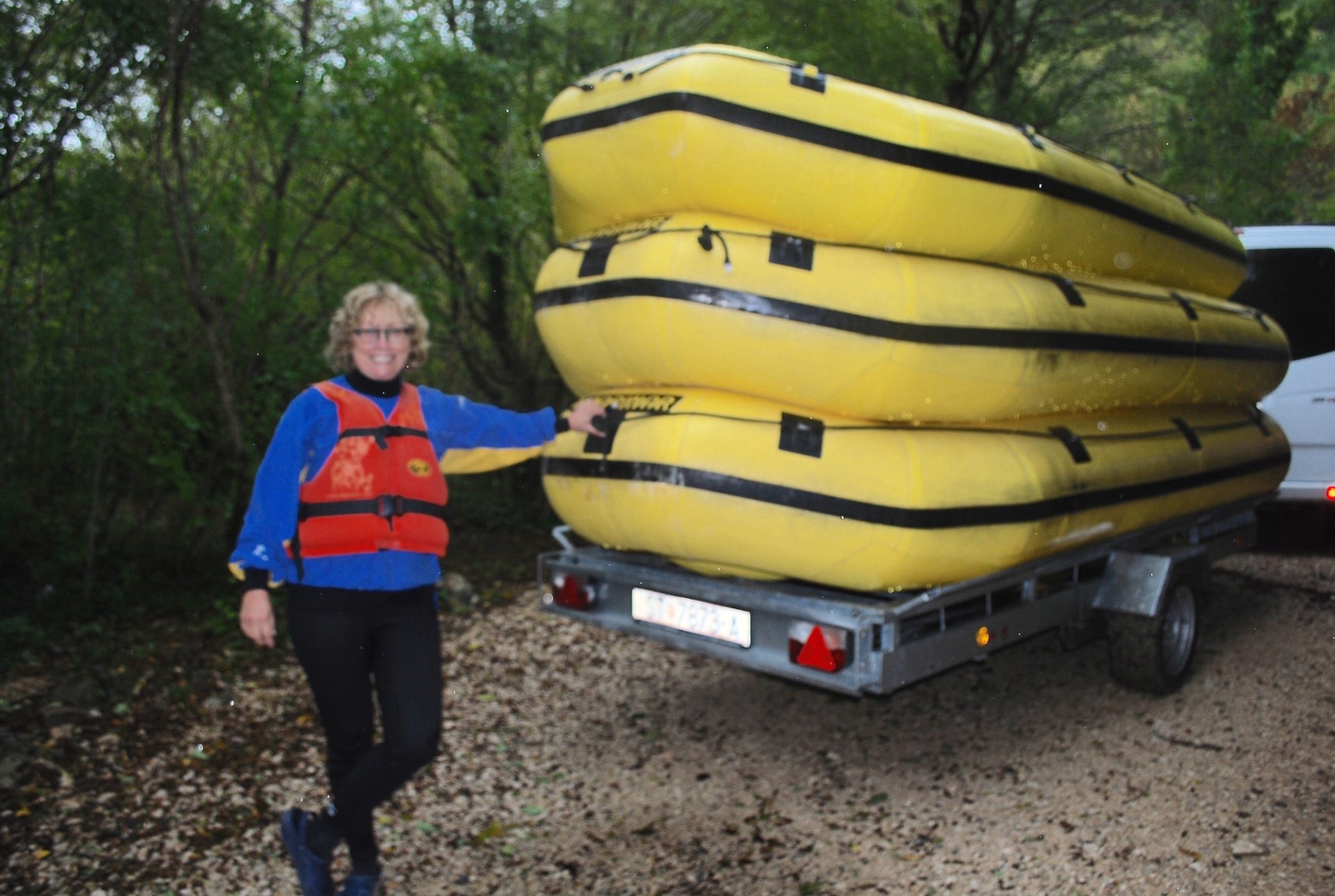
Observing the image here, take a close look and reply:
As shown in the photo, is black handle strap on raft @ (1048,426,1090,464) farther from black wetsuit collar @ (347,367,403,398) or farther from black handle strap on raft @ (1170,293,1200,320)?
black wetsuit collar @ (347,367,403,398)

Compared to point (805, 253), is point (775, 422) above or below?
below

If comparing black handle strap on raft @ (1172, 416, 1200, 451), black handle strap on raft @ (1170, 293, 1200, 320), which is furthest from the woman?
black handle strap on raft @ (1170, 293, 1200, 320)

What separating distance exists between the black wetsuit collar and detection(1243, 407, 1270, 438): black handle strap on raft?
14.8 feet

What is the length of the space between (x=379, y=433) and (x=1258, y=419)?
15.5ft

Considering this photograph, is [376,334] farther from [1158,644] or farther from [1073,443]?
[1158,644]

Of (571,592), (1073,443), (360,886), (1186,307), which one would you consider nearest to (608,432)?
(571,592)

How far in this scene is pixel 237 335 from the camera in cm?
615

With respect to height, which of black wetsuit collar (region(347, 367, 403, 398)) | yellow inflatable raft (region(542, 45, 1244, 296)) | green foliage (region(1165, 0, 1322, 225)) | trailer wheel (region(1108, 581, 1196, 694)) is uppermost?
green foliage (region(1165, 0, 1322, 225))

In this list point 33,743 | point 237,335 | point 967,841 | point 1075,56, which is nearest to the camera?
point 967,841

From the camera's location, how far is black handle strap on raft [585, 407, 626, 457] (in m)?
3.61

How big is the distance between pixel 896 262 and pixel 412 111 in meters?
4.13

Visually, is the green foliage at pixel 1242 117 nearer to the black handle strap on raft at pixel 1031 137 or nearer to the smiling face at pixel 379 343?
the black handle strap on raft at pixel 1031 137

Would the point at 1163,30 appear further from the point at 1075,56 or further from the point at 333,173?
the point at 333,173

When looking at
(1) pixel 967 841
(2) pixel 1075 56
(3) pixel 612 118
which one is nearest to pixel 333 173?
(3) pixel 612 118
